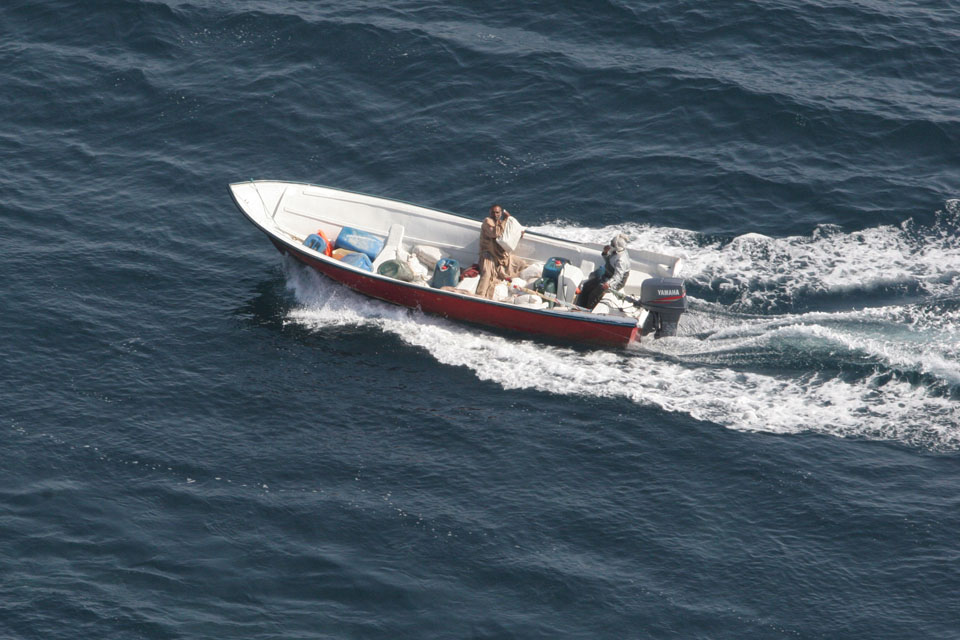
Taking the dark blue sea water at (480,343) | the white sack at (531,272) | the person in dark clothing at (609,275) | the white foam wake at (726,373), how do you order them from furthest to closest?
1. the white sack at (531,272)
2. the person in dark clothing at (609,275)
3. the white foam wake at (726,373)
4. the dark blue sea water at (480,343)

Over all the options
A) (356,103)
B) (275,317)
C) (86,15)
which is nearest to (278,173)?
(356,103)

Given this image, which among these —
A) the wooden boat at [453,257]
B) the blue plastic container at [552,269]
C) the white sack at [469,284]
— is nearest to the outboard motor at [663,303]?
the wooden boat at [453,257]

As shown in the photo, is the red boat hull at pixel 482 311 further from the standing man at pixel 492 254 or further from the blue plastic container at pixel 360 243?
the blue plastic container at pixel 360 243

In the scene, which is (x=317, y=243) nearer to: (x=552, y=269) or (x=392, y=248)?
(x=392, y=248)

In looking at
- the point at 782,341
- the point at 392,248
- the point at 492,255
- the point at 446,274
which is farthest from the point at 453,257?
the point at 782,341

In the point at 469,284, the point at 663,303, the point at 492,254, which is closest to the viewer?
the point at 663,303

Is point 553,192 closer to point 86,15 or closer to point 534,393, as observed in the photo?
point 534,393
